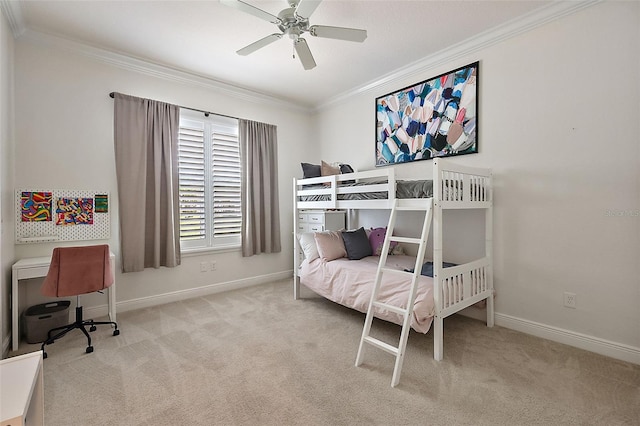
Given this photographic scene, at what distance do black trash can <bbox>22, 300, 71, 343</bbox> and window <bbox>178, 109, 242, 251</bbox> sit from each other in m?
1.29

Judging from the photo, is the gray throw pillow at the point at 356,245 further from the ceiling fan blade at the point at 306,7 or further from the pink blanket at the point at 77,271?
the pink blanket at the point at 77,271

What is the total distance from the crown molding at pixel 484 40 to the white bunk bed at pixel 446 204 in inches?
50.1

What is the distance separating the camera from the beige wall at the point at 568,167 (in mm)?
2172

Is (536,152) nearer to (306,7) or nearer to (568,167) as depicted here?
(568,167)

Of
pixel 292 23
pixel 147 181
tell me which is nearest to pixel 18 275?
pixel 147 181

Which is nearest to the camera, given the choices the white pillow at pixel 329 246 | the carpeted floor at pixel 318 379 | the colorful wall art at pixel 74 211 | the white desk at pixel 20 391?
the white desk at pixel 20 391

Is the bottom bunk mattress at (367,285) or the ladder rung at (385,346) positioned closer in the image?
the ladder rung at (385,346)

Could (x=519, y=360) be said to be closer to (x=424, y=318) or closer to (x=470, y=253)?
(x=424, y=318)

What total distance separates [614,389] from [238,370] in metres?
2.43

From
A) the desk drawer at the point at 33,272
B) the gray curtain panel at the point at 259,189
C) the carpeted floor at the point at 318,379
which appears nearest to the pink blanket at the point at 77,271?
the desk drawer at the point at 33,272

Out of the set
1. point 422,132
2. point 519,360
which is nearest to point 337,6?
point 422,132

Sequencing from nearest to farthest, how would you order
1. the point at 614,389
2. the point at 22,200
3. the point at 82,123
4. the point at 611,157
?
the point at 614,389 < the point at 611,157 < the point at 22,200 < the point at 82,123

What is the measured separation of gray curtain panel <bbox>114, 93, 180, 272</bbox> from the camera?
3180 mm

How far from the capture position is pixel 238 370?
6.81 feet
